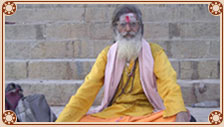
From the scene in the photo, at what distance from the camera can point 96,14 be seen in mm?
5801

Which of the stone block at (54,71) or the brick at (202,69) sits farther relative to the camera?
the stone block at (54,71)

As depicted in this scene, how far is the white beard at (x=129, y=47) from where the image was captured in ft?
10.6

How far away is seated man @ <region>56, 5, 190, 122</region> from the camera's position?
10.0ft

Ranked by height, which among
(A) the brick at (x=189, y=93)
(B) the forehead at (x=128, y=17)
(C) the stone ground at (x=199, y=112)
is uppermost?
(B) the forehead at (x=128, y=17)

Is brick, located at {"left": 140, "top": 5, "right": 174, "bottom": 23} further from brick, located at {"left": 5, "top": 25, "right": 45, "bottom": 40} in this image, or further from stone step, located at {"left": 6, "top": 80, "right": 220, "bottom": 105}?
brick, located at {"left": 5, "top": 25, "right": 45, "bottom": 40}

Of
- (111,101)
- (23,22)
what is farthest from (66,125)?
(23,22)

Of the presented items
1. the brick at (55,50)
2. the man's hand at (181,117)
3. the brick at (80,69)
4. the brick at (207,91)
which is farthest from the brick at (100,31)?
the man's hand at (181,117)

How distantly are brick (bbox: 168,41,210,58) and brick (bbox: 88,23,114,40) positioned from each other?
1.25 metres

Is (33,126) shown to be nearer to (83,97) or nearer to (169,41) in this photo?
(83,97)

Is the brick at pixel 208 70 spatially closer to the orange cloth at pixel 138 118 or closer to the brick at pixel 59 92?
the brick at pixel 59 92

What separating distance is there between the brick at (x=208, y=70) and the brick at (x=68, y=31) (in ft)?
7.17

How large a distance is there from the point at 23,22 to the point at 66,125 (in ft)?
12.0

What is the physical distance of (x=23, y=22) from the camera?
5938 millimetres

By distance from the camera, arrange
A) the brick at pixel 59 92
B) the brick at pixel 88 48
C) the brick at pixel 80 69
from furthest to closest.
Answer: the brick at pixel 88 48, the brick at pixel 80 69, the brick at pixel 59 92
